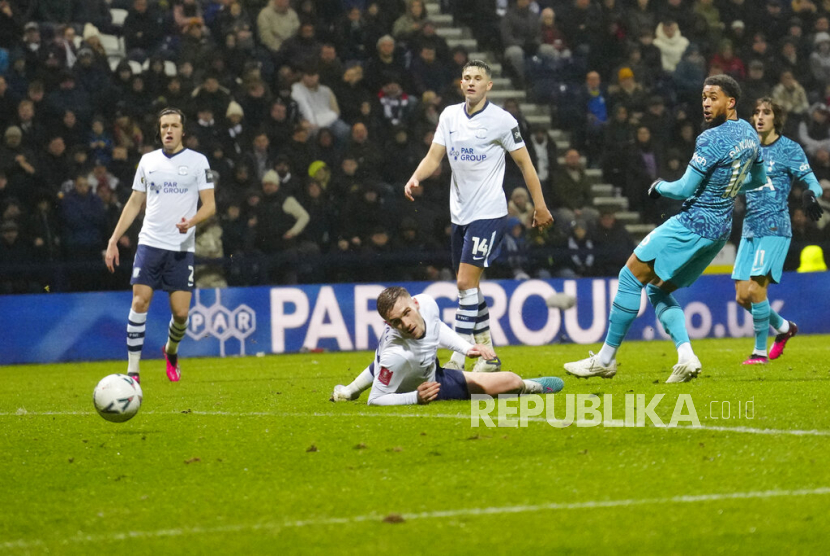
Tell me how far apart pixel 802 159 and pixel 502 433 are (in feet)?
17.9

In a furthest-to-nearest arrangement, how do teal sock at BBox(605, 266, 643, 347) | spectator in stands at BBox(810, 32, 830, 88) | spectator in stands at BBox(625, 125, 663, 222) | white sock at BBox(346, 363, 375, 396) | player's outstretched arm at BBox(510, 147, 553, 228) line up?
spectator in stands at BBox(810, 32, 830, 88), spectator in stands at BBox(625, 125, 663, 222), player's outstretched arm at BBox(510, 147, 553, 228), teal sock at BBox(605, 266, 643, 347), white sock at BBox(346, 363, 375, 396)

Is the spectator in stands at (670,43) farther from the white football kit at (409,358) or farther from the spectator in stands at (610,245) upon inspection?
the white football kit at (409,358)

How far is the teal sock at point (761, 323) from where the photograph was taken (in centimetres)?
1024

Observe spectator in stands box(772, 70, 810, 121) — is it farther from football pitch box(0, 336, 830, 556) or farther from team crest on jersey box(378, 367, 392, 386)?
team crest on jersey box(378, 367, 392, 386)

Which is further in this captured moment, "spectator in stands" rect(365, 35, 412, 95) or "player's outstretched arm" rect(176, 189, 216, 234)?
"spectator in stands" rect(365, 35, 412, 95)

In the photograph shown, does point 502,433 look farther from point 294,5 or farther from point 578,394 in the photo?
point 294,5

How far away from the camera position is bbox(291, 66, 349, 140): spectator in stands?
52.3 feet

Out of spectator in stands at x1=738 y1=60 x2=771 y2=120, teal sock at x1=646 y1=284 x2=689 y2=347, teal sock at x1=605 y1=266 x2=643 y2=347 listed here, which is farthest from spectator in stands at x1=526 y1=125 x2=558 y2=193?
teal sock at x1=605 y1=266 x2=643 y2=347

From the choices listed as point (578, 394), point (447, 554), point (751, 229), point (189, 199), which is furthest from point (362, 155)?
point (447, 554)

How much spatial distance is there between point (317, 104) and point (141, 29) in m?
2.60

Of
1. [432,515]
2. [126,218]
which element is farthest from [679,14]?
[432,515]

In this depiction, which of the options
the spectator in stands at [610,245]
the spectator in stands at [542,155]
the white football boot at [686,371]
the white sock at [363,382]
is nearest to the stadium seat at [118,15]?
the spectator in stands at [542,155]

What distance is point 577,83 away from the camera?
18.0m

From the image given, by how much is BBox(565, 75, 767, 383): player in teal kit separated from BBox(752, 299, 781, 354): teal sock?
229 centimetres
